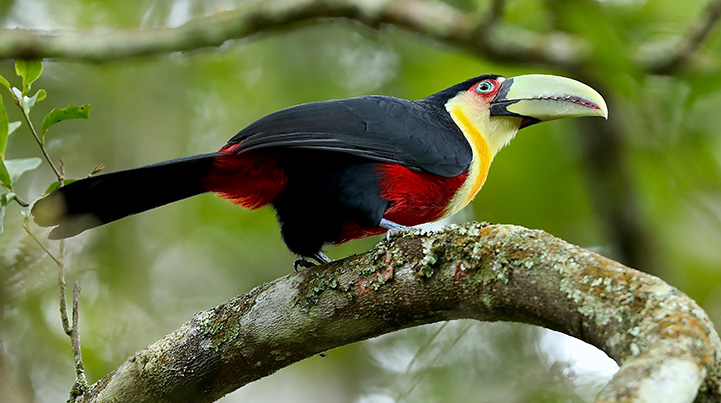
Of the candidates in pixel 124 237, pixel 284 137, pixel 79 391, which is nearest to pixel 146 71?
pixel 124 237

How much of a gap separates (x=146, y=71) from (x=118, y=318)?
2.05 m

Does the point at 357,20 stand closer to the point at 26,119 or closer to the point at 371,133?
the point at 371,133

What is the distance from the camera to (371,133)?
2963 mm

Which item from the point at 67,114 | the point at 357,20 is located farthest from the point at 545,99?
the point at 67,114

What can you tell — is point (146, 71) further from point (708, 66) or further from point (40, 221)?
point (708, 66)

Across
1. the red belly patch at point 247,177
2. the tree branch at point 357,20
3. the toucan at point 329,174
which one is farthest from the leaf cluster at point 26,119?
the red belly patch at point 247,177

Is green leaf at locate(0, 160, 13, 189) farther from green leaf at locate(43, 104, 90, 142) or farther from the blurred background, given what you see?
the blurred background

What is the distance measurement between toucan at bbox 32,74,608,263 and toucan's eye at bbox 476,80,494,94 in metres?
0.25

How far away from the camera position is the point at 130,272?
4.92 m

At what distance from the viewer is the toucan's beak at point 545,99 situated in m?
3.15

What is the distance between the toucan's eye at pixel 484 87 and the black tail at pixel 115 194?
55.1 inches

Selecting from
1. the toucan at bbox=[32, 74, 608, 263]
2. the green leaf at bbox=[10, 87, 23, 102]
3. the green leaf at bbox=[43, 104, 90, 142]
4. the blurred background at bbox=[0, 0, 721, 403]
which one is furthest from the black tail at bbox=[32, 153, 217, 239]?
the blurred background at bbox=[0, 0, 721, 403]

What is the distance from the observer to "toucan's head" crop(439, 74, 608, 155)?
3.21 metres

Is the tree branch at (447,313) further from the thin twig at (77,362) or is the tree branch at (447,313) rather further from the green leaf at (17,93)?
the green leaf at (17,93)
